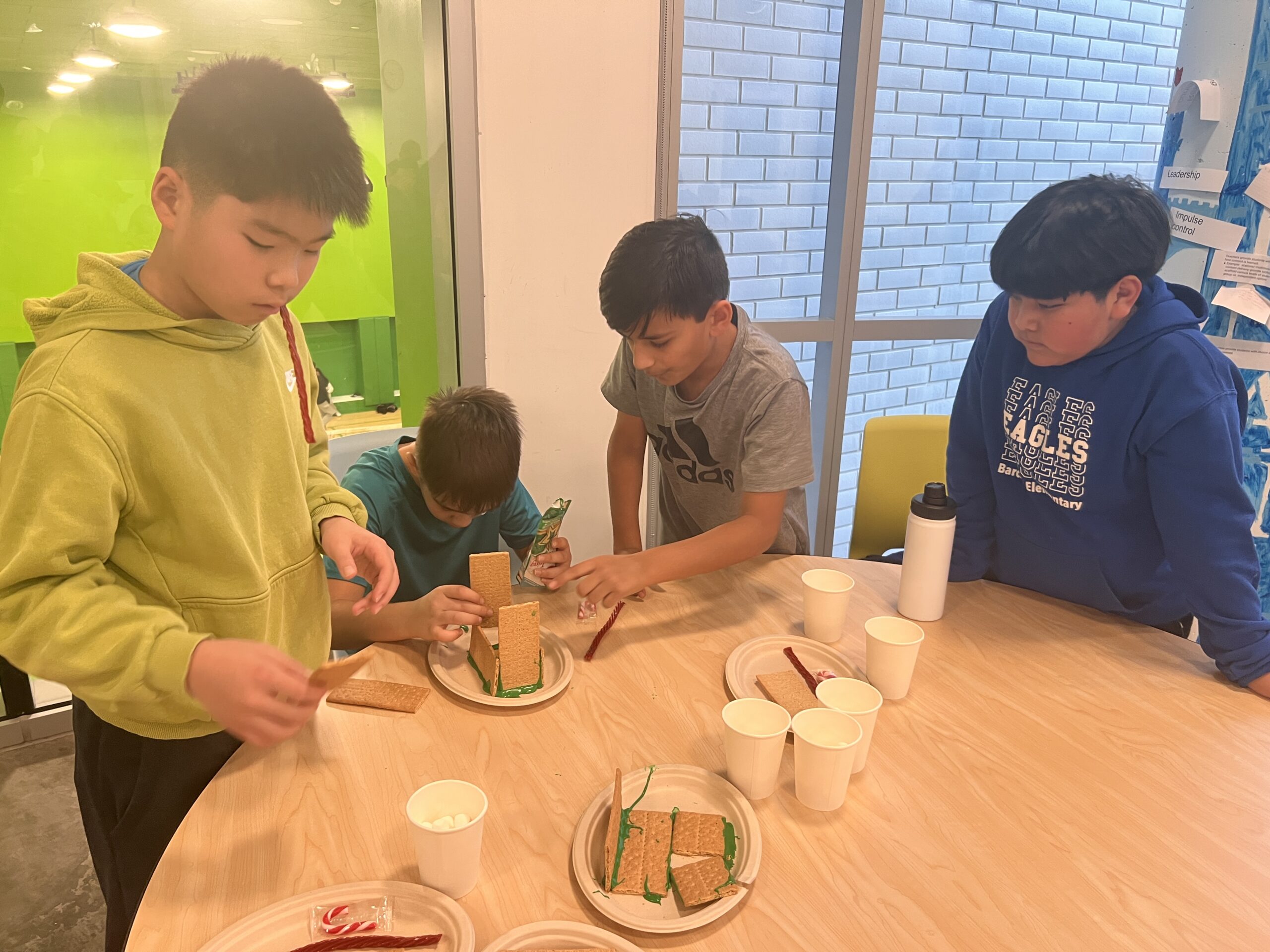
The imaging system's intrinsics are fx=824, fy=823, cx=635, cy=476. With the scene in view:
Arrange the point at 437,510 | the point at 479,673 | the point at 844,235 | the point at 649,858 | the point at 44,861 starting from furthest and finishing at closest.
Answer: the point at 844,235
the point at 44,861
the point at 437,510
the point at 479,673
the point at 649,858

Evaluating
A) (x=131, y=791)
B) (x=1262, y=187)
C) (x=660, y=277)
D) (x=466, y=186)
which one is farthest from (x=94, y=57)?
(x=1262, y=187)

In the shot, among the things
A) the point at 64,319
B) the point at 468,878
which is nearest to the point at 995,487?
the point at 468,878

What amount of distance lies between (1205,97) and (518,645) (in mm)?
2360

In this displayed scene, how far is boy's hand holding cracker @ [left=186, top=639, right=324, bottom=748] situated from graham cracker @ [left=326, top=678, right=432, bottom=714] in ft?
1.13

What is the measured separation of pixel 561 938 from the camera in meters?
0.81

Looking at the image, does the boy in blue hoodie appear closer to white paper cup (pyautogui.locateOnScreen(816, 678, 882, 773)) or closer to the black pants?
white paper cup (pyautogui.locateOnScreen(816, 678, 882, 773))

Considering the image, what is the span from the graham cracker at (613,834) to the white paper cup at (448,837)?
14 centimetres

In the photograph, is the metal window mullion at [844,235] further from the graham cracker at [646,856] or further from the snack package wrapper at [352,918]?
the snack package wrapper at [352,918]

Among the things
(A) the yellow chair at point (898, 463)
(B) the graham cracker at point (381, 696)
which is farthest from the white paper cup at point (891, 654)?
(A) the yellow chair at point (898, 463)

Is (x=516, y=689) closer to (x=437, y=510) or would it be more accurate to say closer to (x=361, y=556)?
(x=361, y=556)

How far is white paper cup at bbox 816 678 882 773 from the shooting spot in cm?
106

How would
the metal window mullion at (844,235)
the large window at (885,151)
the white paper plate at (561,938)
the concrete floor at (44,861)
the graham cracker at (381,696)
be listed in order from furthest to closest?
the large window at (885,151) < the metal window mullion at (844,235) < the concrete floor at (44,861) < the graham cracker at (381,696) < the white paper plate at (561,938)

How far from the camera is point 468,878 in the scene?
871mm

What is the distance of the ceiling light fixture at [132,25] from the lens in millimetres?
2055
